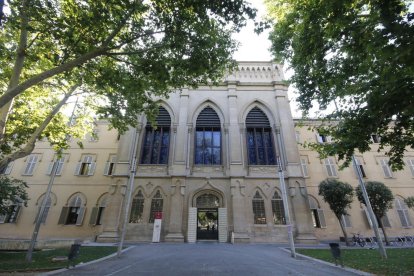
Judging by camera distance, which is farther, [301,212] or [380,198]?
[301,212]

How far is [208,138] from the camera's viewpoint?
21047mm

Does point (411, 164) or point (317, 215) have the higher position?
point (411, 164)

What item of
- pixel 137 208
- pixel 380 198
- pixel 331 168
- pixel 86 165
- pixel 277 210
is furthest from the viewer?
pixel 86 165

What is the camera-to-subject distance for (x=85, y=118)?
562 inches

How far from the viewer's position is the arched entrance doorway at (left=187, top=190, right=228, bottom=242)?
17.4 meters

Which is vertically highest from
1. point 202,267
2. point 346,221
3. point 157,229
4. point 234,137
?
point 234,137

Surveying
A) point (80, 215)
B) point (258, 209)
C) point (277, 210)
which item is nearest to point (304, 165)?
point (277, 210)

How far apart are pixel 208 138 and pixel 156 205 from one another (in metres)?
7.68

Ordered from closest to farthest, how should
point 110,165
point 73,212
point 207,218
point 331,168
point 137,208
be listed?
1. point 137,208
2. point 207,218
3. point 73,212
4. point 331,168
5. point 110,165

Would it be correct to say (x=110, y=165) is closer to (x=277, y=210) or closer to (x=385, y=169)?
(x=277, y=210)

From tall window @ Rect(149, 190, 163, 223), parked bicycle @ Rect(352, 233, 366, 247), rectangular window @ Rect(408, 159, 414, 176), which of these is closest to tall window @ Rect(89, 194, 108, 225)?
tall window @ Rect(149, 190, 163, 223)

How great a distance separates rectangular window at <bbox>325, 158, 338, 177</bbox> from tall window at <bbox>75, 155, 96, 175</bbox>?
2444 centimetres

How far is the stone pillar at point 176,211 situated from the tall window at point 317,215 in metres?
12.5

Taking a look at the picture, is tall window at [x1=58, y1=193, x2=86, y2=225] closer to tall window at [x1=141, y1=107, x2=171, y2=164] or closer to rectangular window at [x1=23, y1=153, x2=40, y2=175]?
rectangular window at [x1=23, y1=153, x2=40, y2=175]
